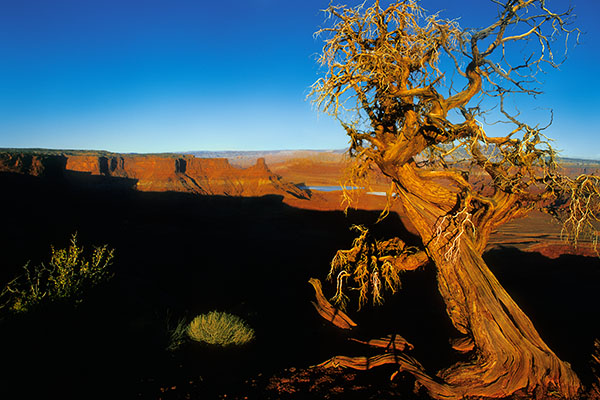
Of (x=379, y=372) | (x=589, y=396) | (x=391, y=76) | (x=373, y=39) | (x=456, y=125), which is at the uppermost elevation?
(x=373, y=39)

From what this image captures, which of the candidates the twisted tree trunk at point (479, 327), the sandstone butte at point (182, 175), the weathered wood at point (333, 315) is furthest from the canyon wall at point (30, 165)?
the twisted tree trunk at point (479, 327)

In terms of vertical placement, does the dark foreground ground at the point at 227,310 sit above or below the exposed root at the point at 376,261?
below

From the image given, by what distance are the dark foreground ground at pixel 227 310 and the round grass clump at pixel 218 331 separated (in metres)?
0.18

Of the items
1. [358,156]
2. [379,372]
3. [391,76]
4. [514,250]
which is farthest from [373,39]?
[514,250]

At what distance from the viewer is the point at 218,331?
233 inches

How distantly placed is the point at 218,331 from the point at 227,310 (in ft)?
9.70

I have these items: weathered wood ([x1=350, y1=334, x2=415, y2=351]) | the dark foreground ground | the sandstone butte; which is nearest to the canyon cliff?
the sandstone butte

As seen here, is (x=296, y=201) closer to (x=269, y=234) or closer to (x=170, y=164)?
(x=269, y=234)

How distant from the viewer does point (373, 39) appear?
466 centimetres

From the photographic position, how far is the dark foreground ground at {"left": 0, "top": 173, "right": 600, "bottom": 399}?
4.15m

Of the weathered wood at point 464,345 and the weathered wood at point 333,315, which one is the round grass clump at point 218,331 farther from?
the weathered wood at point 464,345

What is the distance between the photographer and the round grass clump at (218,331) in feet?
19.3

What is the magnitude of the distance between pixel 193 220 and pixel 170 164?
45.6 meters

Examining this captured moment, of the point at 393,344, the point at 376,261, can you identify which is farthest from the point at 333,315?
the point at 376,261
